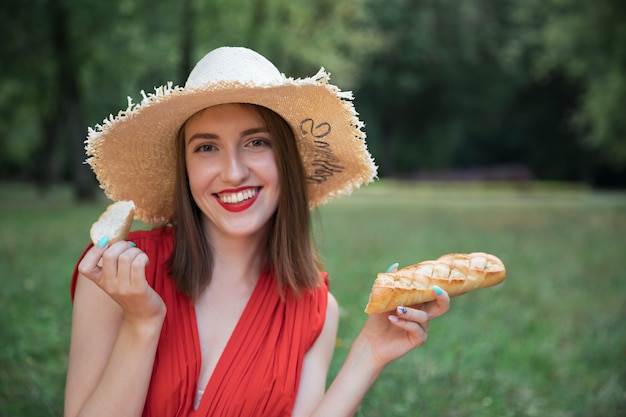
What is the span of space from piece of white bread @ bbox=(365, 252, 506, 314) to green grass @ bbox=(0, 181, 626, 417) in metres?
0.76

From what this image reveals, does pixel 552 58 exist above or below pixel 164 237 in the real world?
above

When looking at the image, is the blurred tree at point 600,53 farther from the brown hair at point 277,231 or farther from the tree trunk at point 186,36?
the brown hair at point 277,231

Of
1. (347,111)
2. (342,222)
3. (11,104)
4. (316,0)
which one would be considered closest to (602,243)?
(342,222)

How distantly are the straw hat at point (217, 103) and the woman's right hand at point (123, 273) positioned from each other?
1.80 feet

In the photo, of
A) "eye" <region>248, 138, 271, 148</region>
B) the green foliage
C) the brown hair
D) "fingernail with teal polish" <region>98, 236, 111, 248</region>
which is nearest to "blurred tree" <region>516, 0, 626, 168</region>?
the green foliage

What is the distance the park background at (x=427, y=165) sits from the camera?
15.8 feet

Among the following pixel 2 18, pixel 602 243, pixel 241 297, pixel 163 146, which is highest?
pixel 2 18

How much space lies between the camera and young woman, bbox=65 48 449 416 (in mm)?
2236

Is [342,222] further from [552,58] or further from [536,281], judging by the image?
[552,58]

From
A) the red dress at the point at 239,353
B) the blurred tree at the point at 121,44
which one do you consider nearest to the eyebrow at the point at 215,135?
the red dress at the point at 239,353

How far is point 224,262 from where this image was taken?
2.73 m

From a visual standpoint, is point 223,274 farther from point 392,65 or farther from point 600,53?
point 392,65

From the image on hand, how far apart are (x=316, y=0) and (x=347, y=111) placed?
26.6 meters

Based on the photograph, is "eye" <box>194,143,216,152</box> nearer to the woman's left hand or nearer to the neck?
the neck
